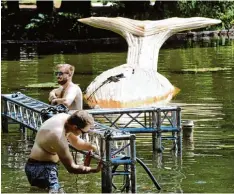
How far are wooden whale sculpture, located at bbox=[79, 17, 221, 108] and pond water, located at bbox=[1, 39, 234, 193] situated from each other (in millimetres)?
599

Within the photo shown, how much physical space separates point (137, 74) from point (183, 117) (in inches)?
139

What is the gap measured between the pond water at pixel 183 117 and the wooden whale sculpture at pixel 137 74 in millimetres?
599

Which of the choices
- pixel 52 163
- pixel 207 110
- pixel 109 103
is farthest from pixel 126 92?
pixel 52 163

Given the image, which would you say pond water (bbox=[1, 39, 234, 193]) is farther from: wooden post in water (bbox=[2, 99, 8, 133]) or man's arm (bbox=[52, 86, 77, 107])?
man's arm (bbox=[52, 86, 77, 107])

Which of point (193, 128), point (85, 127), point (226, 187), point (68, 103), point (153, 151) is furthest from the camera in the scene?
point (193, 128)

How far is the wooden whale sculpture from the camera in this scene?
20.6m

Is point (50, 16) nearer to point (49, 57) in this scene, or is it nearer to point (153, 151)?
point (49, 57)

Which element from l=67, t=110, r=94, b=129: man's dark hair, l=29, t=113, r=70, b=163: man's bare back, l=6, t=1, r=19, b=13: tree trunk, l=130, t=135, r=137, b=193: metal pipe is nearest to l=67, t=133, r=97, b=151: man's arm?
l=29, t=113, r=70, b=163: man's bare back

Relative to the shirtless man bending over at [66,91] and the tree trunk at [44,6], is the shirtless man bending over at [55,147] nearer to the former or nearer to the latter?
the shirtless man bending over at [66,91]

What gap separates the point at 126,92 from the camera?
67.6 ft

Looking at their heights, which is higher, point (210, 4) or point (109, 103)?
point (210, 4)

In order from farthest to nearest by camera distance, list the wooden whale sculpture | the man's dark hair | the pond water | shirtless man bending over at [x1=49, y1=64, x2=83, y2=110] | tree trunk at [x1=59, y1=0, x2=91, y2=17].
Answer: tree trunk at [x1=59, y1=0, x2=91, y2=17]
the wooden whale sculpture
shirtless man bending over at [x1=49, y1=64, x2=83, y2=110]
the pond water
the man's dark hair

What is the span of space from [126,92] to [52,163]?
440 inches

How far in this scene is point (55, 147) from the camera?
9164 mm
